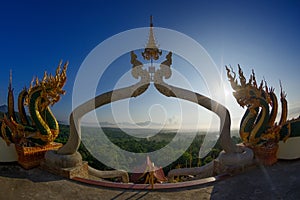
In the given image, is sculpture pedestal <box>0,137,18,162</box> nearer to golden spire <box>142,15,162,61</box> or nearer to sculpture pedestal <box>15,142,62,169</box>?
sculpture pedestal <box>15,142,62,169</box>

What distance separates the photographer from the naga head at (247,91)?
718cm

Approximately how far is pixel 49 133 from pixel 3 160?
149 centimetres

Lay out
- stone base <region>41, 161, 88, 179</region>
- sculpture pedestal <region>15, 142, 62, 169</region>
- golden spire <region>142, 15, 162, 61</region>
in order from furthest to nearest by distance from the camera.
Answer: golden spire <region>142, 15, 162, 61</region> → sculpture pedestal <region>15, 142, 62, 169</region> → stone base <region>41, 161, 88, 179</region>

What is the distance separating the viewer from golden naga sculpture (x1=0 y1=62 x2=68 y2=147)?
7.01 metres

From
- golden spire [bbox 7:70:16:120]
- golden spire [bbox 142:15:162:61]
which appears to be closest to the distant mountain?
golden spire [bbox 7:70:16:120]

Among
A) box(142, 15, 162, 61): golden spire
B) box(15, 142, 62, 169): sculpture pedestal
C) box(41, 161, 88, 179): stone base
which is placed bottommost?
box(41, 161, 88, 179): stone base

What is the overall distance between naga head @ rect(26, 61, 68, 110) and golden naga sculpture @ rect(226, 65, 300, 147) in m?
5.11

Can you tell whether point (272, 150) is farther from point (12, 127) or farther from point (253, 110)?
point (12, 127)

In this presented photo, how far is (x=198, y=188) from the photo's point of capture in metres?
5.81

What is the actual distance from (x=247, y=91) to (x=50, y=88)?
19.3ft

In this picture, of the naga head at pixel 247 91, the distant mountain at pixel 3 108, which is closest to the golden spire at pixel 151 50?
the naga head at pixel 247 91

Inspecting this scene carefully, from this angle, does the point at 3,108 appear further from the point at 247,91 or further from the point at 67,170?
the point at 247,91

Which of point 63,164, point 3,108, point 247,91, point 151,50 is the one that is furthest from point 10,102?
point 247,91

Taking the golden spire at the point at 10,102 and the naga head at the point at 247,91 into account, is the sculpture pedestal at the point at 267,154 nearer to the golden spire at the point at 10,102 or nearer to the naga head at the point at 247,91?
the naga head at the point at 247,91
